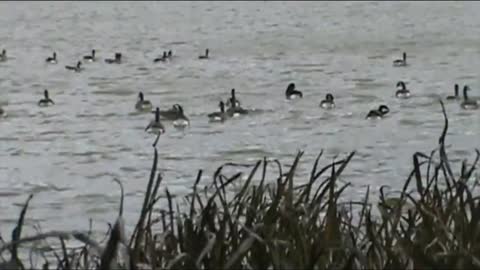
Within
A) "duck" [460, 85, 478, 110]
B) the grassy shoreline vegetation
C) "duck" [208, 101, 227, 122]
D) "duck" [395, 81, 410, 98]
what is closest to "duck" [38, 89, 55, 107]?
"duck" [208, 101, 227, 122]

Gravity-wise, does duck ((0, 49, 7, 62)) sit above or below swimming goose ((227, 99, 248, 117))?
above

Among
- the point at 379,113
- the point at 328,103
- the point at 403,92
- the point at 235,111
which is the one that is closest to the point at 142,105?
the point at 235,111

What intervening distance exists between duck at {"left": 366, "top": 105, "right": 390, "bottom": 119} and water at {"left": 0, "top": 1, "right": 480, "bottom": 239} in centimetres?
14

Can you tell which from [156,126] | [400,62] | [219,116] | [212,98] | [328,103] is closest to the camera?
[156,126]

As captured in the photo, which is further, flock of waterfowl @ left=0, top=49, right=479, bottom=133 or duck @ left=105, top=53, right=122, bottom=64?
duck @ left=105, top=53, right=122, bottom=64

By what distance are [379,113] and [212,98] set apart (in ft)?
7.67

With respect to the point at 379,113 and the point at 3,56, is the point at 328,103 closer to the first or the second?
the point at 379,113

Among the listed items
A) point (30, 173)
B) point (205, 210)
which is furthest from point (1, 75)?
point (205, 210)

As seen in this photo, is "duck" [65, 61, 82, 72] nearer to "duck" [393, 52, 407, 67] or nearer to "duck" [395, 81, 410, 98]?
"duck" [393, 52, 407, 67]

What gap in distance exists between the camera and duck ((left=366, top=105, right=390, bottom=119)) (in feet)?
38.5

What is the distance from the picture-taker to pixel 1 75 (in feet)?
55.0

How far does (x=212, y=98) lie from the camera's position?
13680mm

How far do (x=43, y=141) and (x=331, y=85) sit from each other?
480 centimetres

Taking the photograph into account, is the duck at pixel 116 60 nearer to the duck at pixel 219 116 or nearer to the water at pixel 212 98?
the water at pixel 212 98
